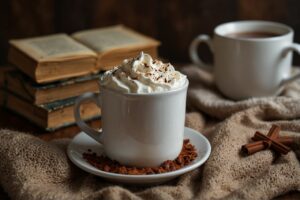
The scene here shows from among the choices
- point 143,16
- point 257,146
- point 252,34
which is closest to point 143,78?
point 257,146

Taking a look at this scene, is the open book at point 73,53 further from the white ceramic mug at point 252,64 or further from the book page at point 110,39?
the white ceramic mug at point 252,64

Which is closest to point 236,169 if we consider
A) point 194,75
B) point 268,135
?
point 268,135

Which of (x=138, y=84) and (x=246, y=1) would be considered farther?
(x=246, y=1)

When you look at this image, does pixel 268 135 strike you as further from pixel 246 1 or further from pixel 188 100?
pixel 246 1

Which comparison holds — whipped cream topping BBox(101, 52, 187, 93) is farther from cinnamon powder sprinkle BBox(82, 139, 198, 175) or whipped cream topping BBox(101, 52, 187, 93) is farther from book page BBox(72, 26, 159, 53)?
book page BBox(72, 26, 159, 53)

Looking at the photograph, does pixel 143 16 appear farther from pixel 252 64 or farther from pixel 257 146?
pixel 257 146
